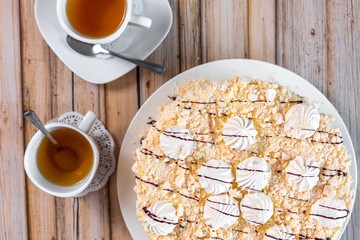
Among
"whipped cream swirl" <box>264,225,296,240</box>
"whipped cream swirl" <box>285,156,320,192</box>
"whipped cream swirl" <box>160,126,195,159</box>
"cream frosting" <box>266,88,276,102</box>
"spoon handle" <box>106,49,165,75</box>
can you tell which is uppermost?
"spoon handle" <box>106,49,165,75</box>

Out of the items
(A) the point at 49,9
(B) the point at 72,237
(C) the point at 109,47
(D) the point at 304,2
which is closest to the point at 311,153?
(D) the point at 304,2

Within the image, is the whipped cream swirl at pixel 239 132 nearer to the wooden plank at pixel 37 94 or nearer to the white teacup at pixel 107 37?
the white teacup at pixel 107 37

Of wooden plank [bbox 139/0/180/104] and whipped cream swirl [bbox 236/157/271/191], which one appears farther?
wooden plank [bbox 139/0/180/104]

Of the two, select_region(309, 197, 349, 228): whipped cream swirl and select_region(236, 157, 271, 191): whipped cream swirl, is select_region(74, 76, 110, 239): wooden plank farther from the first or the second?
select_region(309, 197, 349, 228): whipped cream swirl

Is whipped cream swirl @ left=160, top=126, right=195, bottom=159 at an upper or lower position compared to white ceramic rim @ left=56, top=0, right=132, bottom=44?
lower

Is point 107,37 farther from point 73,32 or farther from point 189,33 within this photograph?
Answer: point 189,33

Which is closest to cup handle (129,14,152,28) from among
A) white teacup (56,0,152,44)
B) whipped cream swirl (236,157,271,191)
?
white teacup (56,0,152,44)

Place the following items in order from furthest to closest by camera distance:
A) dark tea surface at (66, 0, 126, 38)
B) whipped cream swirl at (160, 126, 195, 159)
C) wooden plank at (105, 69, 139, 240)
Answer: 1. wooden plank at (105, 69, 139, 240)
2. dark tea surface at (66, 0, 126, 38)
3. whipped cream swirl at (160, 126, 195, 159)

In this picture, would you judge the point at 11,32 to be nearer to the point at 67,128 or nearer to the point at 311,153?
the point at 67,128
